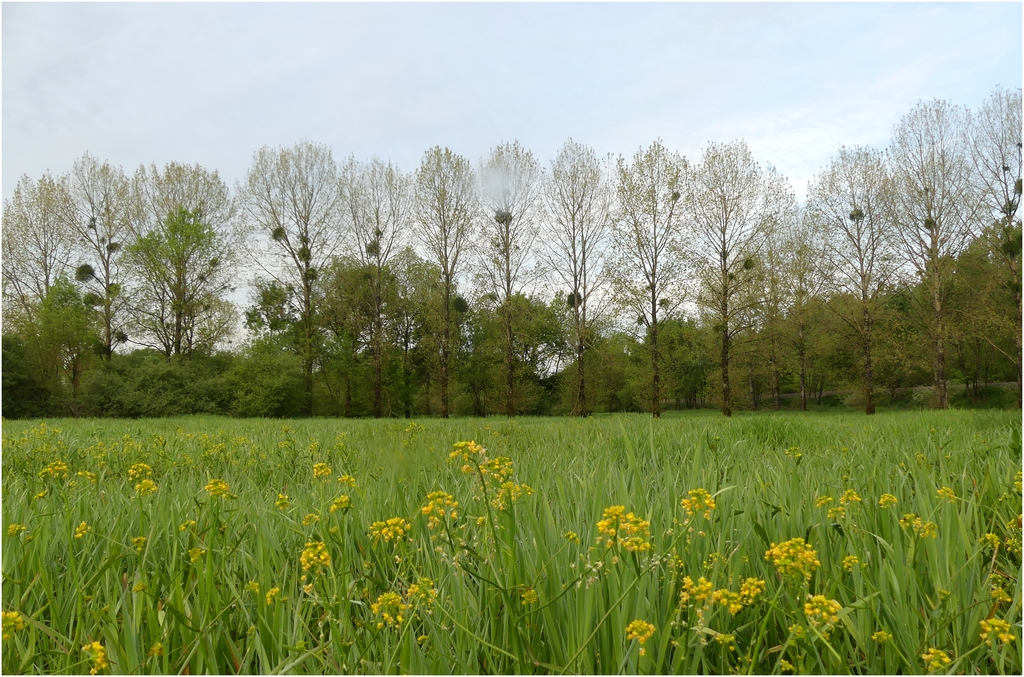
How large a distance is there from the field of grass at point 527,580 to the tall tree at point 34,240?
118 feet

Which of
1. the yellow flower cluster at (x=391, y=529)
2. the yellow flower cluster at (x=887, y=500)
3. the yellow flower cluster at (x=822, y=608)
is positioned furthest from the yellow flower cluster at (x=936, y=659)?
the yellow flower cluster at (x=391, y=529)

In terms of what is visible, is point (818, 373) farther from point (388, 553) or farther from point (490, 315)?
point (388, 553)

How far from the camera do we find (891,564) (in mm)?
1633

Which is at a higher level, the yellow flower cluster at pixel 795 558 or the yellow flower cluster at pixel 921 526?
the yellow flower cluster at pixel 795 558

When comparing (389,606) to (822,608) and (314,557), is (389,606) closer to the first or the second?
(314,557)

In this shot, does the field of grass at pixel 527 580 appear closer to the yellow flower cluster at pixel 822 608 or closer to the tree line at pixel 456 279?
the yellow flower cluster at pixel 822 608

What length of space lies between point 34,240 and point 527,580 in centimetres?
3928

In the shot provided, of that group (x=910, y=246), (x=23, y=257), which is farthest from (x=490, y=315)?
(x=23, y=257)

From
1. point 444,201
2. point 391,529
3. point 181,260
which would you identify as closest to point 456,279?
point 444,201

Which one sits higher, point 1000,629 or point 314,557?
point 314,557

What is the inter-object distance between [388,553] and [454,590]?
62 centimetres

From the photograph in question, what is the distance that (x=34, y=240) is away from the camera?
2881cm

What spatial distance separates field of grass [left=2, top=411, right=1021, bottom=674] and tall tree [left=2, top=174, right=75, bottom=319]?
36002 millimetres

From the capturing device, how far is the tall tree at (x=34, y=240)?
28031mm
